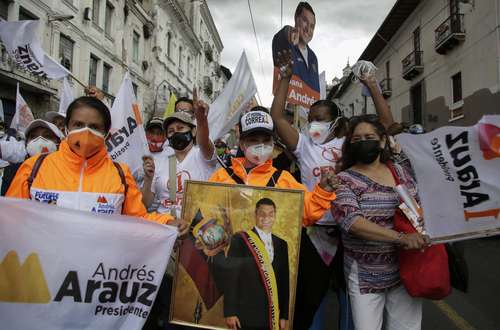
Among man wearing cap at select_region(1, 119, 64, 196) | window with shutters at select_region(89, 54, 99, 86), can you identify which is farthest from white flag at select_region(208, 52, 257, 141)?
window with shutters at select_region(89, 54, 99, 86)

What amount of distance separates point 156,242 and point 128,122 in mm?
2016

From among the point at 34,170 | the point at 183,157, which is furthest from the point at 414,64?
the point at 34,170

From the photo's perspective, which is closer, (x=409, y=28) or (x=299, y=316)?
(x=299, y=316)

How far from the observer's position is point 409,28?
71.8 ft

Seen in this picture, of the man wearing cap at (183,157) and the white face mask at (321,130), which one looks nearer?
the man wearing cap at (183,157)

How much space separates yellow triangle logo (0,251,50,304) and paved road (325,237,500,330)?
2947 millimetres

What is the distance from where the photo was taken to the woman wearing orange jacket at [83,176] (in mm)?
2090

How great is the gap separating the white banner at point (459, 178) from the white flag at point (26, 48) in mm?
6327

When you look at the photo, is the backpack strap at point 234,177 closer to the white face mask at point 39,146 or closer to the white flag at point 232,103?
the white face mask at point 39,146

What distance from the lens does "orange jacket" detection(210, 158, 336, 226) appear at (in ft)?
7.47

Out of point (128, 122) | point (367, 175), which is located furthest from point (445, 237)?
point (128, 122)

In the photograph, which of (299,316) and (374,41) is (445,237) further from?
(374,41)

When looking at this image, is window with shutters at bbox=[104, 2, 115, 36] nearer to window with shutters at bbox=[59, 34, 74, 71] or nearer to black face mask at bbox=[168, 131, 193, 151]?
window with shutters at bbox=[59, 34, 74, 71]

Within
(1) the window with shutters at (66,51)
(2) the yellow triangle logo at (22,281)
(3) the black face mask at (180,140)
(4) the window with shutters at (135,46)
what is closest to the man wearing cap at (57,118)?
(3) the black face mask at (180,140)
